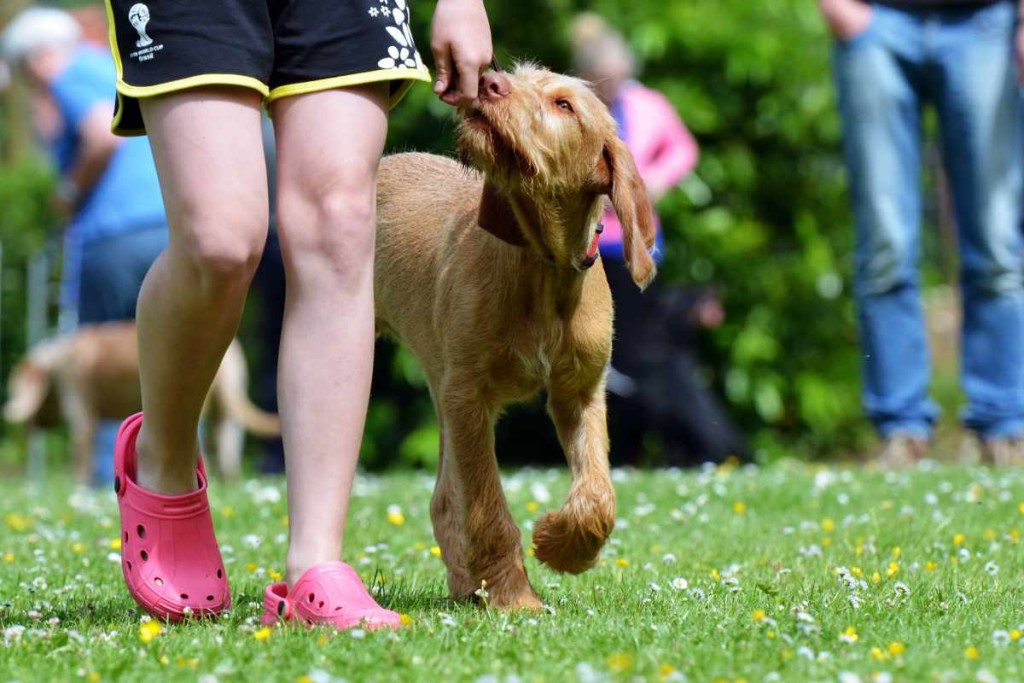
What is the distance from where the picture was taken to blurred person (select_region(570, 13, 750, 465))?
9320 millimetres

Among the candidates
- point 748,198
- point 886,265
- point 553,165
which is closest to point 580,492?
point 553,165

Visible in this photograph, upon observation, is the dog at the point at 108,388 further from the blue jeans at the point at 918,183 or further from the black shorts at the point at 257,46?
the black shorts at the point at 257,46

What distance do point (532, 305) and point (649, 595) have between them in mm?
813

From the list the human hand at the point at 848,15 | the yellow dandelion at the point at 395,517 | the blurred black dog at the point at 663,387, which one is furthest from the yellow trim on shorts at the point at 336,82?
the blurred black dog at the point at 663,387

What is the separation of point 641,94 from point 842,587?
5698 mm

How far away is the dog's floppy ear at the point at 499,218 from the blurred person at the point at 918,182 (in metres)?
3.93

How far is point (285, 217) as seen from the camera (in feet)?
12.0

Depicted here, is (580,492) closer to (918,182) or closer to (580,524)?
(580,524)

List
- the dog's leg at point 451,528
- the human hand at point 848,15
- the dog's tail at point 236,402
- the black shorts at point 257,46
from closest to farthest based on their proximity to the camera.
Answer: the black shorts at point 257,46 → the dog's leg at point 451,528 → the human hand at point 848,15 → the dog's tail at point 236,402

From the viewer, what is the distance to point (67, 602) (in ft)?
14.0

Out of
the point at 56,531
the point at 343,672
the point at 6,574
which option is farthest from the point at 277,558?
the point at 343,672

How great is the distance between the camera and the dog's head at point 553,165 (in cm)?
398

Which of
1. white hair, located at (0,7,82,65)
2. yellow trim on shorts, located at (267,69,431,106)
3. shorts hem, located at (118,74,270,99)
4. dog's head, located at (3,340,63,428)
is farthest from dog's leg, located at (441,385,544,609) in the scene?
dog's head, located at (3,340,63,428)

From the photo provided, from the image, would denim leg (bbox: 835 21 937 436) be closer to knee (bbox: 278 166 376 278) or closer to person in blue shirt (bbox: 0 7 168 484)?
person in blue shirt (bbox: 0 7 168 484)
